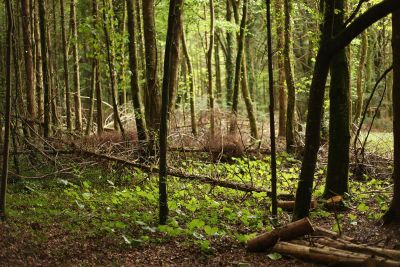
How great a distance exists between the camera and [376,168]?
12289 millimetres

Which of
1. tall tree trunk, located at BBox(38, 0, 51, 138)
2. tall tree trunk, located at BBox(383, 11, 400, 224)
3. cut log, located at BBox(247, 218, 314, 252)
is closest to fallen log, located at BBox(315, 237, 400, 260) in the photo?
cut log, located at BBox(247, 218, 314, 252)

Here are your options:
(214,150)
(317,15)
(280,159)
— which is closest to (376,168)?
(280,159)

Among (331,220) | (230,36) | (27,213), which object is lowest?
(331,220)

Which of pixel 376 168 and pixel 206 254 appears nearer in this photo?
pixel 206 254

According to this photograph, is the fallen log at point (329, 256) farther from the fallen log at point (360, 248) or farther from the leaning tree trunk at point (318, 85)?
the leaning tree trunk at point (318, 85)

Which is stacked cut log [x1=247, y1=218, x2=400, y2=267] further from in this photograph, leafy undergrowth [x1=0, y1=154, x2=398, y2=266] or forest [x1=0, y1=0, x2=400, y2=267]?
leafy undergrowth [x1=0, y1=154, x2=398, y2=266]

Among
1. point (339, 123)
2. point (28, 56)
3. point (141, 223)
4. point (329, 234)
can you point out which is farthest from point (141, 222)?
point (28, 56)

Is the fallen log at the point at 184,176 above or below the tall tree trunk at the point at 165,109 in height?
below

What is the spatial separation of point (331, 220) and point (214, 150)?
605cm

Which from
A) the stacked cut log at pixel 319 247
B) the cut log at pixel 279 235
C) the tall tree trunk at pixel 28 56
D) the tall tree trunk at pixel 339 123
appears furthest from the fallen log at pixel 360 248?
the tall tree trunk at pixel 28 56

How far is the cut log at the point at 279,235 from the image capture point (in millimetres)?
6043

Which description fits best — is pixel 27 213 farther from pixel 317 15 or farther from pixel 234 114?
pixel 234 114

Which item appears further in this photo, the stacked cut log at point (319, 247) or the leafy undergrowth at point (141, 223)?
the leafy undergrowth at point (141, 223)

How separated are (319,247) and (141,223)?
275cm
